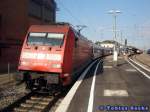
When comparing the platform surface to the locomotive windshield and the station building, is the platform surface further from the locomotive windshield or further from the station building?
the station building

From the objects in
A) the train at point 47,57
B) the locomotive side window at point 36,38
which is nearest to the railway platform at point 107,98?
the train at point 47,57

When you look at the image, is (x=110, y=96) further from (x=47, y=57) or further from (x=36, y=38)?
(x=36, y=38)

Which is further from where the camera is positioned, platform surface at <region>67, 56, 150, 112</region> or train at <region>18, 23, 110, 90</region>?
train at <region>18, 23, 110, 90</region>

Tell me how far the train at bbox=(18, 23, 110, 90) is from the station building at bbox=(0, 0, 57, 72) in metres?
14.3

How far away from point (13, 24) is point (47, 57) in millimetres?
24213

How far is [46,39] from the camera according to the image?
17.7 meters

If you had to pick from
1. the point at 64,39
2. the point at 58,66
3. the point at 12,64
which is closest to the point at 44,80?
the point at 58,66

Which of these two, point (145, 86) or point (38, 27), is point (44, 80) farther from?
point (145, 86)

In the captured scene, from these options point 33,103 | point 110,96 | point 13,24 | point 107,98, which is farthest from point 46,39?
point 13,24

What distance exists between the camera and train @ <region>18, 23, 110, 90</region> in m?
16.7

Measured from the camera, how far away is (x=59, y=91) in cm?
1770

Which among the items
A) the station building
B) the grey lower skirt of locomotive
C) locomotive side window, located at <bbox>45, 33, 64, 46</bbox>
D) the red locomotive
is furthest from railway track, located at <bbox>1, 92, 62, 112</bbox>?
the station building

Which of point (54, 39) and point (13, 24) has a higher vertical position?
point (13, 24)

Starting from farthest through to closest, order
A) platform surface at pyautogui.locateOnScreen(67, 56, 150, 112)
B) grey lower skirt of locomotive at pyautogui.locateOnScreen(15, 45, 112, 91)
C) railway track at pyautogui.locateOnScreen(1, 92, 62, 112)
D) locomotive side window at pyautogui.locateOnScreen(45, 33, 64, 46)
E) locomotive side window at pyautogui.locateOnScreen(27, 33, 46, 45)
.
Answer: locomotive side window at pyautogui.locateOnScreen(27, 33, 46, 45) < locomotive side window at pyautogui.locateOnScreen(45, 33, 64, 46) < grey lower skirt of locomotive at pyautogui.locateOnScreen(15, 45, 112, 91) < railway track at pyautogui.locateOnScreen(1, 92, 62, 112) < platform surface at pyautogui.locateOnScreen(67, 56, 150, 112)
